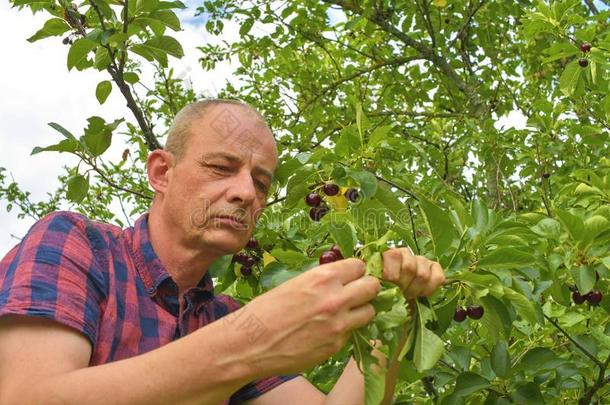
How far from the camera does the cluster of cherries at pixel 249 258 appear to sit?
2014 mm

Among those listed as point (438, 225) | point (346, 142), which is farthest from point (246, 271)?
point (438, 225)

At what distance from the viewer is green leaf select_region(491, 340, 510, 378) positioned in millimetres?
1766

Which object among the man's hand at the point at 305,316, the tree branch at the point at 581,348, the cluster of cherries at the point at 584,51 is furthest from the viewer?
the cluster of cherries at the point at 584,51

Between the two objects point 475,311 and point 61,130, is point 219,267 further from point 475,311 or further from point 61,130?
point 475,311

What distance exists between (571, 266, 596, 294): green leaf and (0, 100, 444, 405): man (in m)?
0.61

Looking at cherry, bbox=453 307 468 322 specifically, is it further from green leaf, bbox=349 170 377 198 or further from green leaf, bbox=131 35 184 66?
green leaf, bbox=131 35 184 66

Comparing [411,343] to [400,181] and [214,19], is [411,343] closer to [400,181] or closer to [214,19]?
[400,181]

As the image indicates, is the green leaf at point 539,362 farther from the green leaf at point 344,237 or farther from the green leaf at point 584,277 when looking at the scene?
the green leaf at point 344,237

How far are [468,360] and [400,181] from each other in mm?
603

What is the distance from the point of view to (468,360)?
6.31 ft

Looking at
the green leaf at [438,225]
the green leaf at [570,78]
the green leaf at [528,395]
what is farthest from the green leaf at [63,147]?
the green leaf at [570,78]

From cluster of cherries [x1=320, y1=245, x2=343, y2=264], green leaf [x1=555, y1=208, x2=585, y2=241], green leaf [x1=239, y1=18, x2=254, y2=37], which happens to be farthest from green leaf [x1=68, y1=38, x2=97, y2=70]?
green leaf [x1=239, y1=18, x2=254, y2=37]

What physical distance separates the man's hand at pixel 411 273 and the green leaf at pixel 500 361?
544 mm

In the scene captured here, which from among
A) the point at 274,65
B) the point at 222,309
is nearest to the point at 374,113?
the point at 274,65
